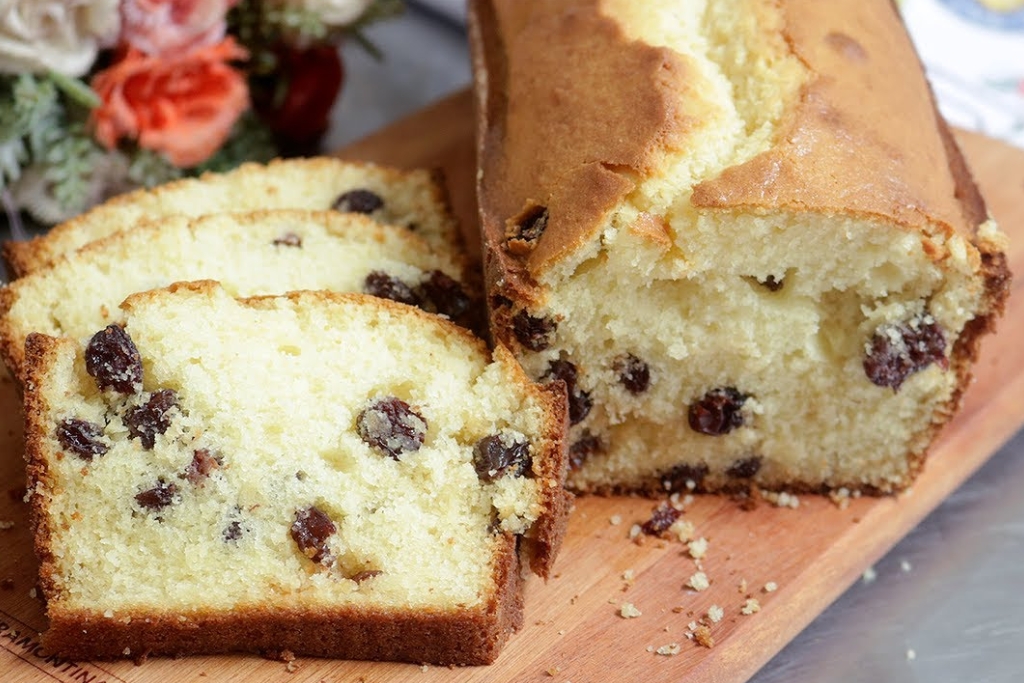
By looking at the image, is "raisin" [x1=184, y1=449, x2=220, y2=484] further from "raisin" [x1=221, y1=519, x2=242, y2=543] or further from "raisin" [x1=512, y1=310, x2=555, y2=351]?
"raisin" [x1=512, y1=310, x2=555, y2=351]

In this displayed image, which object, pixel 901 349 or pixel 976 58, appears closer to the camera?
pixel 901 349

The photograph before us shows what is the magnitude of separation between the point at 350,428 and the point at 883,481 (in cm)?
133

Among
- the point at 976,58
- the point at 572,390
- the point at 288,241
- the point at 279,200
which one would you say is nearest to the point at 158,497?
the point at 288,241

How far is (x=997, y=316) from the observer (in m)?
2.66

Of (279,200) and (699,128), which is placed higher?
(699,128)

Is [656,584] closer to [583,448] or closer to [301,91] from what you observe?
[583,448]

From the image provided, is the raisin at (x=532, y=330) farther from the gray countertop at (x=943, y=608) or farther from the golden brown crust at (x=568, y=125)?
the gray countertop at (x=943, y=608)

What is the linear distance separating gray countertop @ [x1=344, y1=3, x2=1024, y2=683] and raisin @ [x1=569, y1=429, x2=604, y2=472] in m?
0.63

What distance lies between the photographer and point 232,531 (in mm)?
2428

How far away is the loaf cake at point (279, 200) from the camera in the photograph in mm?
3069

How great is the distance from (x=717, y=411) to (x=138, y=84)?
2.00 meters

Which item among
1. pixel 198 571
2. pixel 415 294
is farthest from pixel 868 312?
pixel 198 571

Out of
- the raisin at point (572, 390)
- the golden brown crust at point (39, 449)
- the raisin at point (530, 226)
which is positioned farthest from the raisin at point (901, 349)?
Result: the golden brown crust at point (39, 449)

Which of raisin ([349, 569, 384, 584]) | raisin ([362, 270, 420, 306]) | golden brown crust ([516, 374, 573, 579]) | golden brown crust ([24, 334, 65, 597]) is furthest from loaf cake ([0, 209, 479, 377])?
raisin ([349, 569, 384, 584])
